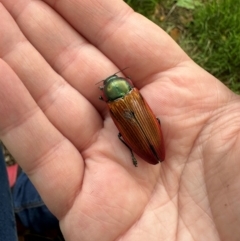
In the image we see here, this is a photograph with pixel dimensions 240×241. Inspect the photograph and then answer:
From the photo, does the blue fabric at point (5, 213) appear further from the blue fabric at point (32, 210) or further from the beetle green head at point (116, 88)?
the beetle green head at point (116, 88)

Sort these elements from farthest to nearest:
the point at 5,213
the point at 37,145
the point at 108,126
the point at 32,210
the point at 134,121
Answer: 1. the point at 32,210
2. the point at 5,213
3. the point at 108,126
4. the point at 134,121
5. the point at 37,145

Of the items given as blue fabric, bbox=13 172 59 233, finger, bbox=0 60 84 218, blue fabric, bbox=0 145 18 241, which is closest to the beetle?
finger, bbox=0 60 84 218

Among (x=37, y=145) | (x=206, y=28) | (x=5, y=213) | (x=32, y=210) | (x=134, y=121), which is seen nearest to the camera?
(x=37, y=145)

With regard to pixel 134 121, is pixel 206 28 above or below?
above

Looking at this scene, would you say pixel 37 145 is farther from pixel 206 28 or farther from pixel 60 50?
pixel 206 28

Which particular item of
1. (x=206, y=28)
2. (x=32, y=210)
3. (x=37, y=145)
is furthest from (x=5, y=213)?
(x=206, y=28)

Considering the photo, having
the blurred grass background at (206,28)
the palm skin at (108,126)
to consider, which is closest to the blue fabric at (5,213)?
the palm skin at (108,126)

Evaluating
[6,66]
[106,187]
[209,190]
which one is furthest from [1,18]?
[209,190]
